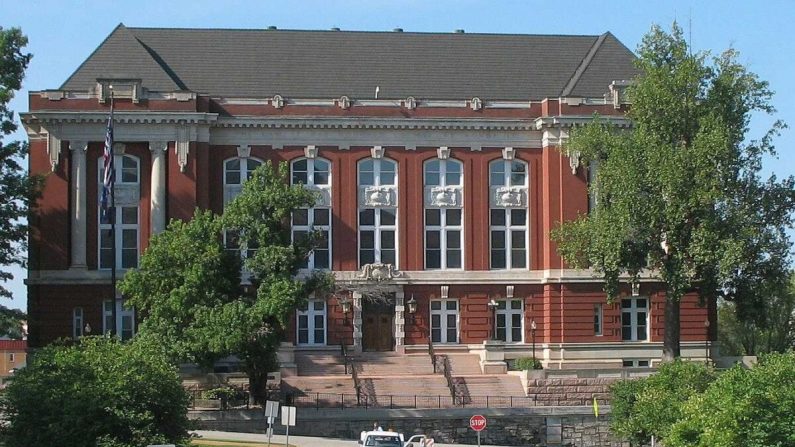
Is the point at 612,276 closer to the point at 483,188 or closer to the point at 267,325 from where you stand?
the point at 483,188

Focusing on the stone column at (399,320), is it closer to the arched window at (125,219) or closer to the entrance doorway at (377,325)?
the entrance doorway at (377,325)

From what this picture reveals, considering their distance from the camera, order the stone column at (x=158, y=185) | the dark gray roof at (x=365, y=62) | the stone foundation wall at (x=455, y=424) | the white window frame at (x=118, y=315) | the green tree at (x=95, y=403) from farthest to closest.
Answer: the dark gray roof at (x=365, y=62)
the stone column at (x=158, y=185)
the white window frame at (x=118, y=315)
the stone foundation wall at (x=455, y=424)
the green tree at (x=95, y=403)

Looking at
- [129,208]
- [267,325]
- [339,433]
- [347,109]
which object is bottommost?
[339,433]

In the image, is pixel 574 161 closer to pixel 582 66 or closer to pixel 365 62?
pixel 582 66

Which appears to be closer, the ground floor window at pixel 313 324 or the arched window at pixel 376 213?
the ground floor window at pixel 313 324

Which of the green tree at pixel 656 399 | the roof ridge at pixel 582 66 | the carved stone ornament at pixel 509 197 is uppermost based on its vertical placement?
the roof ridge at pixel 582 66

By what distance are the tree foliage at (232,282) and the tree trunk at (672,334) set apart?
1488 centimetres

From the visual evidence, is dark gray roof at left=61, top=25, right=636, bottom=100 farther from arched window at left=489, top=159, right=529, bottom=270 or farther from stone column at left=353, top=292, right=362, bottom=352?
stone column at left=353, top=292, right=362, bottom=352

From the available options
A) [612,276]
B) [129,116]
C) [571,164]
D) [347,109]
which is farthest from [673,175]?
[129,116]

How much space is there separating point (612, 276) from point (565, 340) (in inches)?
284

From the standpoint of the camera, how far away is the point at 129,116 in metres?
67.8

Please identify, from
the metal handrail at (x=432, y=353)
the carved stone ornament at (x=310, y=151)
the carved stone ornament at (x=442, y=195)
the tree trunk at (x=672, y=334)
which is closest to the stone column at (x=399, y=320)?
the metal handrail at (x=432, y=353)

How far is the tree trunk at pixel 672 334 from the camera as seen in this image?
211 ft

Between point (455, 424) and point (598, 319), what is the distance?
Answer: 1276 cm
